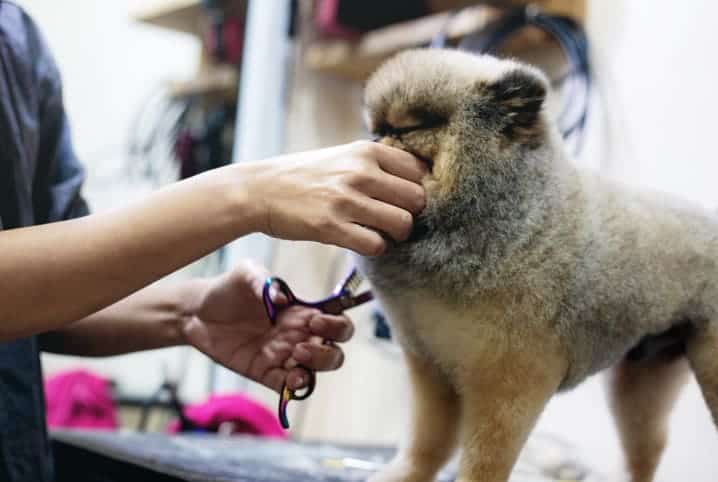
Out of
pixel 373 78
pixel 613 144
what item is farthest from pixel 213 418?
pixel 373 78

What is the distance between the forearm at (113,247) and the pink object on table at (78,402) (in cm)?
120

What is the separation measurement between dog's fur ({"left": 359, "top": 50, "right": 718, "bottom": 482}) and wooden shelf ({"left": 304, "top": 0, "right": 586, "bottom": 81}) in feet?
2.26

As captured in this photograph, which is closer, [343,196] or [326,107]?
[343,196]

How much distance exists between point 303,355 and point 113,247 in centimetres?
28

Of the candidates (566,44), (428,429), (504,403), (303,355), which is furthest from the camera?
(566,44)

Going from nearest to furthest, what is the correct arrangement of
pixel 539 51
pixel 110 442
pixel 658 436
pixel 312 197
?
pixel 312 197 < pixel 658 436 < pixel 110 442 < pixel 539 51

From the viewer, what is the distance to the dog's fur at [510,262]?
2.05 feet

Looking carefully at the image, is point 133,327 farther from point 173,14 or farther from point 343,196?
point 173,14

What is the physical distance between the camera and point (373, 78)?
704 mm

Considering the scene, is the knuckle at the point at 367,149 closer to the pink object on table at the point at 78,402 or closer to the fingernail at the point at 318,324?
the fingernail at the point at 318,324

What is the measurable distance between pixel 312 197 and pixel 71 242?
0.21m

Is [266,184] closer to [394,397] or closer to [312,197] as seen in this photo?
[312,197]

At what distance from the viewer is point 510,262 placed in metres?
0.64

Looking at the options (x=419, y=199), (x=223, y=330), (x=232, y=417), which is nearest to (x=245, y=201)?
(x=419, y=199)
